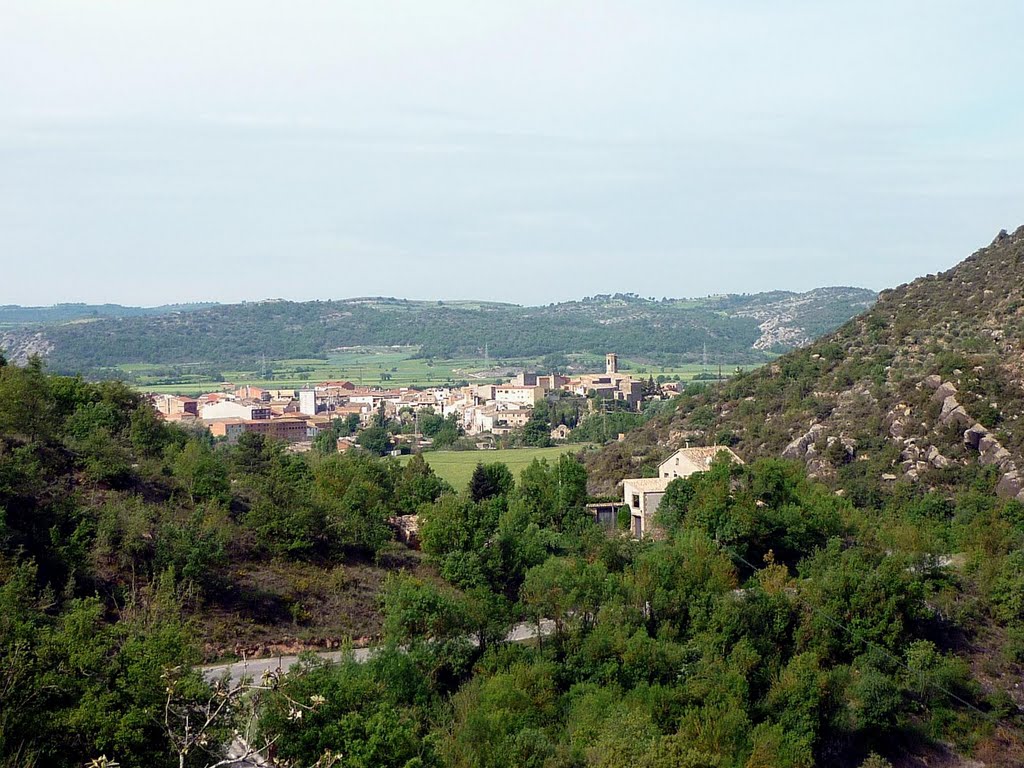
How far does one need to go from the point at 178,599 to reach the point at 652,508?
581 inches

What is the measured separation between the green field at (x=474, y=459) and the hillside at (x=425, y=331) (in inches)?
2968

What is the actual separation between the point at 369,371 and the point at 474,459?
85.7 metres

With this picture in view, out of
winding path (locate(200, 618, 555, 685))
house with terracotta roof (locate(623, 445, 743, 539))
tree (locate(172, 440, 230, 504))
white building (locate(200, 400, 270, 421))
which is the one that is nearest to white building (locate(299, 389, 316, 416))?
white building (locate(200, 400, 270, 421))

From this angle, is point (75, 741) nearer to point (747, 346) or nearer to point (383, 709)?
point (383, 709)

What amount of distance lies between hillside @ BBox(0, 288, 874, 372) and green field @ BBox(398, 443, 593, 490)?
247 ft

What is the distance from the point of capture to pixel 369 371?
453ft

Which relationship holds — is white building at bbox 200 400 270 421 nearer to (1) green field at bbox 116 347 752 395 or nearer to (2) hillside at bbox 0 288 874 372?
(1) green field at bbox 116 347 752 395

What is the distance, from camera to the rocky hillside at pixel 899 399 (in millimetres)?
36656

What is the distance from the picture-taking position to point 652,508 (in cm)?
3288

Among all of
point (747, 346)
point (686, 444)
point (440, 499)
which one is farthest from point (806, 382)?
point (747, 346)

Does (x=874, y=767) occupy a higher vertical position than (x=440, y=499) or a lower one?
lower

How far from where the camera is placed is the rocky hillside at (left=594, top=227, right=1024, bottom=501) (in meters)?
36.7

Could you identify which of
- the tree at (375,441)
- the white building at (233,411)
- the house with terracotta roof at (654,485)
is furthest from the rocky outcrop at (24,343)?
the house with terracotta roof at (654,485)

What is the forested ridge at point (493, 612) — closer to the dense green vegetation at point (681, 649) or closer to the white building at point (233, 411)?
the dense green vegetation at point (681, 649)
